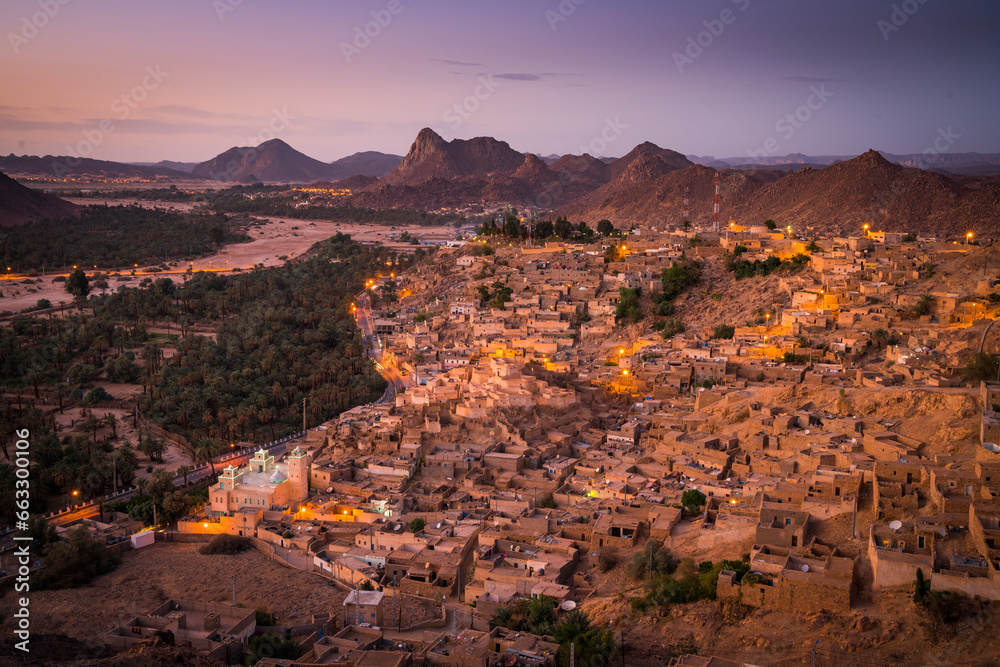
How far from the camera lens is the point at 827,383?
19359 millimetres

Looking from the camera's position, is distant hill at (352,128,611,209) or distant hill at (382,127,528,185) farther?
distant hill at (382,127,528,185)

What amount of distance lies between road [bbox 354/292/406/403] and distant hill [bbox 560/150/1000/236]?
20.9 m

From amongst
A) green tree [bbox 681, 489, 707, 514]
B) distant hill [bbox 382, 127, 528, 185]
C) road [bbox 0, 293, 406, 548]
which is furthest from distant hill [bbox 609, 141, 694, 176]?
green tree [bbox 681, 489, 707, 514]

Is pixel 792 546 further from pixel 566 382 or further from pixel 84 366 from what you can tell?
pixel 84 366

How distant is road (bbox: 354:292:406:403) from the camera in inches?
1067

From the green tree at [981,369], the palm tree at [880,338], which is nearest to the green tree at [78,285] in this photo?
the palm tree at [880,338]

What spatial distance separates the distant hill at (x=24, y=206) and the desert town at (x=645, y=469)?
4995 centimetres

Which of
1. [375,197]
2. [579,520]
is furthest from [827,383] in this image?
[375,197]

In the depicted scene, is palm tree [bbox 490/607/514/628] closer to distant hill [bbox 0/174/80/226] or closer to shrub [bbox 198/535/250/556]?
shrub [bbox 198/535/250/556]

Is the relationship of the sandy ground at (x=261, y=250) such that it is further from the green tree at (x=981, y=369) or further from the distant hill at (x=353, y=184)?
the distant hill at (x=353, y=184)

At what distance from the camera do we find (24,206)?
71438 millimetres

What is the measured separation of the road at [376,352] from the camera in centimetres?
2711

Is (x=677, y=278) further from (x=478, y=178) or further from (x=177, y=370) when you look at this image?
(x=478, y=178)

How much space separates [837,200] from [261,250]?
3794 cm
